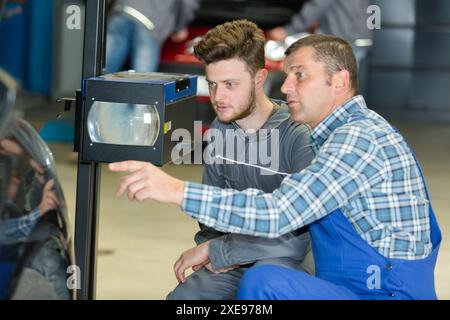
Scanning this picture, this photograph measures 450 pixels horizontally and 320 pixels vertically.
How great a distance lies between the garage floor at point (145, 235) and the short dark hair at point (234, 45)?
4.20 feet

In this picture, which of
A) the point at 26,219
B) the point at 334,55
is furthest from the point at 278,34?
the point at 26,219

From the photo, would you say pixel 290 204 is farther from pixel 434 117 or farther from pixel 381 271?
pixel 434 117

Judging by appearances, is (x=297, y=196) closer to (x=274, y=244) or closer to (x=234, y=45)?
(x=274, y=244)

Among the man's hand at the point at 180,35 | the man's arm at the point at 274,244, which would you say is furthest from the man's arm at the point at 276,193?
the man's hand at the point at 180,35

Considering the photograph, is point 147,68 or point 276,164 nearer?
point 276,164

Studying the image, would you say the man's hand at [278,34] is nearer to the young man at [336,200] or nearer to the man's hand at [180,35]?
the man's hand at [180,35]

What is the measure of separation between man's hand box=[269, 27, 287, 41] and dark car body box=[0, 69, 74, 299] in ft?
14.0

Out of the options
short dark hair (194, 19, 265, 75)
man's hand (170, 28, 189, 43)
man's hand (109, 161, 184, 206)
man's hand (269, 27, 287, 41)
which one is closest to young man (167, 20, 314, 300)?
short dark hair (194, 19, 265, 75)

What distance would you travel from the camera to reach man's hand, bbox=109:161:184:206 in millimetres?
2043

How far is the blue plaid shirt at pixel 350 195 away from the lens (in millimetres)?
2111

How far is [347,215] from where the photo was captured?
7.45ft

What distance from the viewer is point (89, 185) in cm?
254

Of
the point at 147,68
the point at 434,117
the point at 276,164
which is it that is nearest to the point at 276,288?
the point at 276,164

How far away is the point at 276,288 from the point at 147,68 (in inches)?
164
